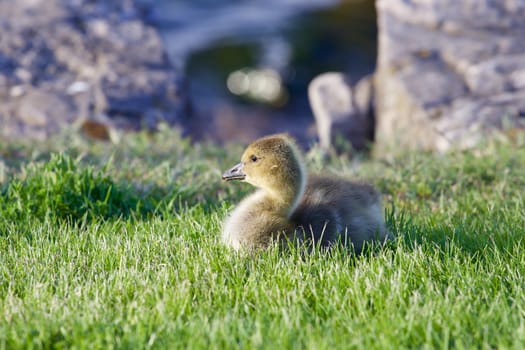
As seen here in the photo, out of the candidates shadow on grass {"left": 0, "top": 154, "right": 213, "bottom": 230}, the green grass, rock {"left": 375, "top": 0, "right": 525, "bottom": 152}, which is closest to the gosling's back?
the green grass

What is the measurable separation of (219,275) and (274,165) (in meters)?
0.85

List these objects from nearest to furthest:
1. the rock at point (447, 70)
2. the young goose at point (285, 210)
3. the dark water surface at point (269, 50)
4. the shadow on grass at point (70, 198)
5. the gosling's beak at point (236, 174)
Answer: the young goose at point (285, 210) → the gosling's beak at point (236, 174) → the shadow on grass at point (70, 198) → the rock at point (447, 70) → the dark water surface at point (269, 50)

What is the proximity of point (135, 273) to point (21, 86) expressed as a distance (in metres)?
7.25

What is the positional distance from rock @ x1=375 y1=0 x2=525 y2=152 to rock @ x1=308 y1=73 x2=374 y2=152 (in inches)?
9.5

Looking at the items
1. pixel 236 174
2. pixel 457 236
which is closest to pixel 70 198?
pixel 236 174

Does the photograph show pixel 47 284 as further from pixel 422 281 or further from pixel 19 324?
pixel 422 281

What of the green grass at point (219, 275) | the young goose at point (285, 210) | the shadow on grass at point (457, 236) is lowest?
the shadow on grass at point (457, 236)

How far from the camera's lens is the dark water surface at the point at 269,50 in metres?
16.4

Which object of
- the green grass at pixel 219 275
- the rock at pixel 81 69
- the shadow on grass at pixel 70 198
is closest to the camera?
the green grass at pixel 219 275

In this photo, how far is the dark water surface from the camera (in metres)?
16.4

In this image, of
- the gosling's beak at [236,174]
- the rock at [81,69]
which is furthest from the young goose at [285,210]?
the rock at [81,69]

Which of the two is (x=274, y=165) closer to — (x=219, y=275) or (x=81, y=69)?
(x=219, y=275)

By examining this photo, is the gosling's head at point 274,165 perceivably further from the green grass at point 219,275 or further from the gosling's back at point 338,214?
the green grass at point 219,275

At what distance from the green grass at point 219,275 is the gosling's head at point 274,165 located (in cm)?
48
